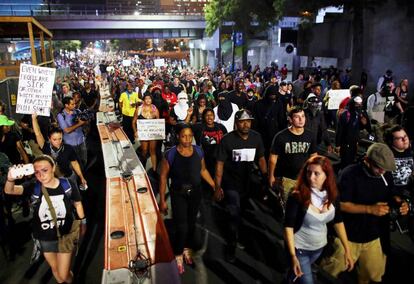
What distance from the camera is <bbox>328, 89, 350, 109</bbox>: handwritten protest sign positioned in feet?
36.0

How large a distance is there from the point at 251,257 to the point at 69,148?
10.4ft

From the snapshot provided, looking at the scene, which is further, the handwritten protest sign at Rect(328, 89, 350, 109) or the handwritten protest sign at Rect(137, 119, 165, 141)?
the handwritten protest sign at Rect(328, 89, 350, 109)

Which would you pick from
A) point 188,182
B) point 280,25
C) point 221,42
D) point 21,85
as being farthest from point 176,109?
point 221,42

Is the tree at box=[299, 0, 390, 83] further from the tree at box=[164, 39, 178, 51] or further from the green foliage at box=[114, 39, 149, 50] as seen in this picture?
the green foliage at box=[114, 39, 149, 50]

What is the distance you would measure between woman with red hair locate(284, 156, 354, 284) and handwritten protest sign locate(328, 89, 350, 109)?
26.0 feet

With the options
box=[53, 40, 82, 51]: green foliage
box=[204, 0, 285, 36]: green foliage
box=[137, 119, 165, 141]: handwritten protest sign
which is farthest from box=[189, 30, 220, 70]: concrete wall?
box=[137, 119, 165, 141]: handwritten protest sign

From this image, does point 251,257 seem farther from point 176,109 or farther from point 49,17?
point 49,17

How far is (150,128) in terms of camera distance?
8.69 meters

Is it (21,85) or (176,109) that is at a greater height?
(21,85)

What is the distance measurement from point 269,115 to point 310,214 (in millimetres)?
5266

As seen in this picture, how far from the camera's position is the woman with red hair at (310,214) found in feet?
11.6

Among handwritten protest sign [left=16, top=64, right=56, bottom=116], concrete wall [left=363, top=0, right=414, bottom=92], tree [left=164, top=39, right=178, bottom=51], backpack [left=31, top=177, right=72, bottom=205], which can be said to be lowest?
backpack [left=31, top=177, right=72, bottom=205]

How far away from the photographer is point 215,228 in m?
6.36

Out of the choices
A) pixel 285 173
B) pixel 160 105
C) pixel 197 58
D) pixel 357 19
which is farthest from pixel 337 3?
pixel 197 58
